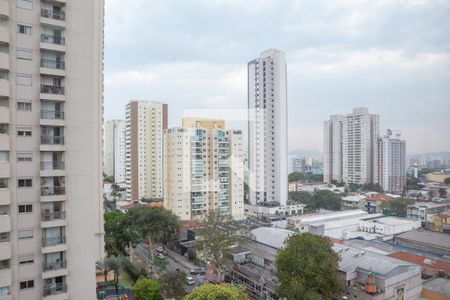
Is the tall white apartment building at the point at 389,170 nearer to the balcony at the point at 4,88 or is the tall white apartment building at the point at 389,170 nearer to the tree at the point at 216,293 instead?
the tree at the point at 216,293

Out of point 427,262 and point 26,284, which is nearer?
point 26,284

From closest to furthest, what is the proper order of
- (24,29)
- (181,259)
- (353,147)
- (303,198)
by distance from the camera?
(24,29)
(181,259)
(303,198)
(353,147)

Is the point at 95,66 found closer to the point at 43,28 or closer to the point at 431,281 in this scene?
the point at 43,28

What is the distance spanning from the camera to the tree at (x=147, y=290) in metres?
4.20

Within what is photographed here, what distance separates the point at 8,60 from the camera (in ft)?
8.66

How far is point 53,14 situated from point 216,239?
13.7 feet

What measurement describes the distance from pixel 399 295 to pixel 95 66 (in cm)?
468

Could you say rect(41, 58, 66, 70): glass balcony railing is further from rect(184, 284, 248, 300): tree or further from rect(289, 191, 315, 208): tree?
rect(289, 191, 315, 208): tree

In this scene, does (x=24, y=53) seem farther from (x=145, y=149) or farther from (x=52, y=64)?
(x=145, y=149)

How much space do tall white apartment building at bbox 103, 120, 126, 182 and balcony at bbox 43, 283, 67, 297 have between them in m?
12.5

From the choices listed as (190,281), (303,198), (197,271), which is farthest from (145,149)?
(190,281)

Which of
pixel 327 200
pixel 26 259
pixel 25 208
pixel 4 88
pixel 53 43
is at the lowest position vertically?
pixel 327 200

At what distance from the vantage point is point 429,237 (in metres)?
6.95

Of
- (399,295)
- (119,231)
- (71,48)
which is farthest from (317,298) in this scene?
(119,231)
